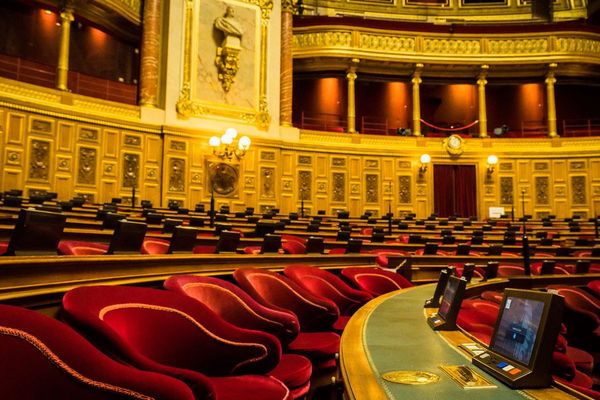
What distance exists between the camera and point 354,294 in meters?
3.45

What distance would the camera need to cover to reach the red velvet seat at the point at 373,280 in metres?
3.84

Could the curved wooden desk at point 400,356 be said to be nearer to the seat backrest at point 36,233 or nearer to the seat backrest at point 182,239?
the seat backrest at point 36,233

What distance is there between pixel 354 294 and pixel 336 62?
1261 cm

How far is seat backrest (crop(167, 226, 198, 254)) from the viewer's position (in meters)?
4.02

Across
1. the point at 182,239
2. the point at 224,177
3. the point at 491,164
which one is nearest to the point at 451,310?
the point at 182,239

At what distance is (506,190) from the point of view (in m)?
14.7

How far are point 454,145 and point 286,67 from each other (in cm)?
526

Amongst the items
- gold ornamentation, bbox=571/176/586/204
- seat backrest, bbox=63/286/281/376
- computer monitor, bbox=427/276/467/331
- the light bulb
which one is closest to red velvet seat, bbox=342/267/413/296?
computer monitor, bbox=427/276/467/331

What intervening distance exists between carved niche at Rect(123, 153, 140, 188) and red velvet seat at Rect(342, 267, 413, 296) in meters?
8.73

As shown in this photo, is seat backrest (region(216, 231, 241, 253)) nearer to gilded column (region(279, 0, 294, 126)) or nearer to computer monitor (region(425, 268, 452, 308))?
computer monitor (region(425, 268, 452, 308))

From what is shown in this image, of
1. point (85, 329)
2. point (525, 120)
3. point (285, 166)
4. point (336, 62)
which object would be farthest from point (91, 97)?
point (525, 120)

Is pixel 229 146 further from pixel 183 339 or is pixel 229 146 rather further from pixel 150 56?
pixel 183 339

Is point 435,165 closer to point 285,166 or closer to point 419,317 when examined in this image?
point 285,166

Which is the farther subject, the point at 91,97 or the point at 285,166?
the point at 285,166
